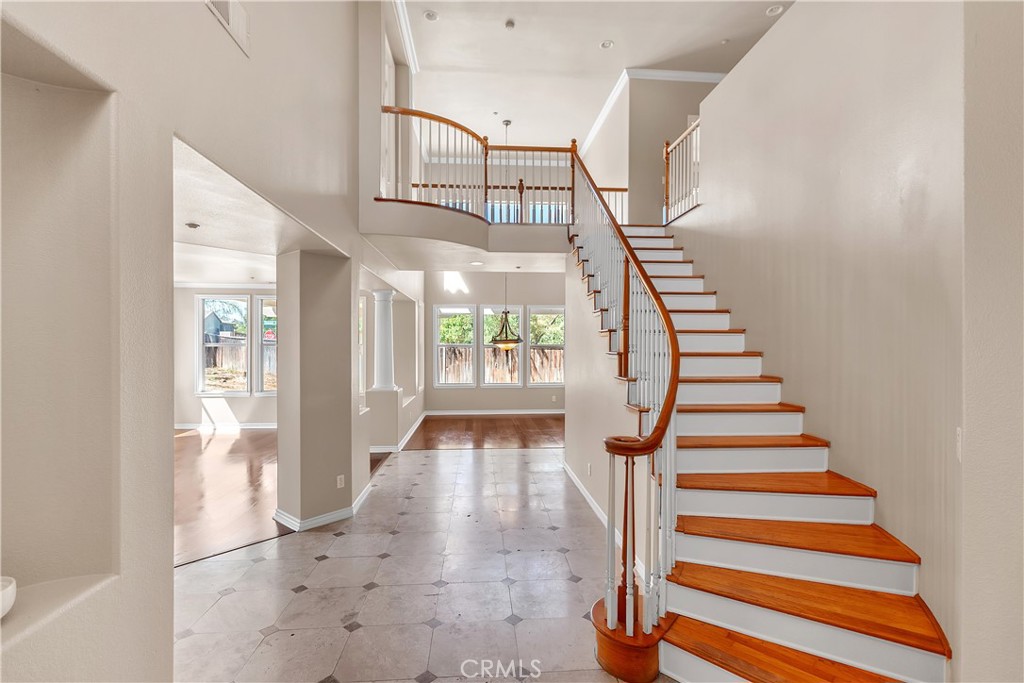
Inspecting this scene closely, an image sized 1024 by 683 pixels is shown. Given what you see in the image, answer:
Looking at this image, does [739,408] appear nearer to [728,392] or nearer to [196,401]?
[728,392]

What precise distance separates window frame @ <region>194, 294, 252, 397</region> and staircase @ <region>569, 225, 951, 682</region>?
7972 millimetres

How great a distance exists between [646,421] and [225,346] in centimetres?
858

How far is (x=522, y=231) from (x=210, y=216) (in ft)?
11.6

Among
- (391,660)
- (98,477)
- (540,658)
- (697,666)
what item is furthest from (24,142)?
(697,666)

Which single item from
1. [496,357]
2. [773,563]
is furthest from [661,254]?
[496,357]

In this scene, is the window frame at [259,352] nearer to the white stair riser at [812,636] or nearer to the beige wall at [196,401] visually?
the beige wall at [196,401]

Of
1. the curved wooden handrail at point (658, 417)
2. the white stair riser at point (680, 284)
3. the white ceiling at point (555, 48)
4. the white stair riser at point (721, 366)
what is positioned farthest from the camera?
the white ceiling at point (555, 48)

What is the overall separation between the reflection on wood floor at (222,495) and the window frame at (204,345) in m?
1.12

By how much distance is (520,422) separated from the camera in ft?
30.3

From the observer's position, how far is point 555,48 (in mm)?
6465

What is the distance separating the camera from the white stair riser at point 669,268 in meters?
4.98

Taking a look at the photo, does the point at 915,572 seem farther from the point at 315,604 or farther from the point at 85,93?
the point at 85,93

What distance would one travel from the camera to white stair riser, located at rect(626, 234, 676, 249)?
18.1ft

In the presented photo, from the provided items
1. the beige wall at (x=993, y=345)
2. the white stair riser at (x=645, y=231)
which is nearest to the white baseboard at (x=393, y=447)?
the white stair riser at (x=645, y=231)
